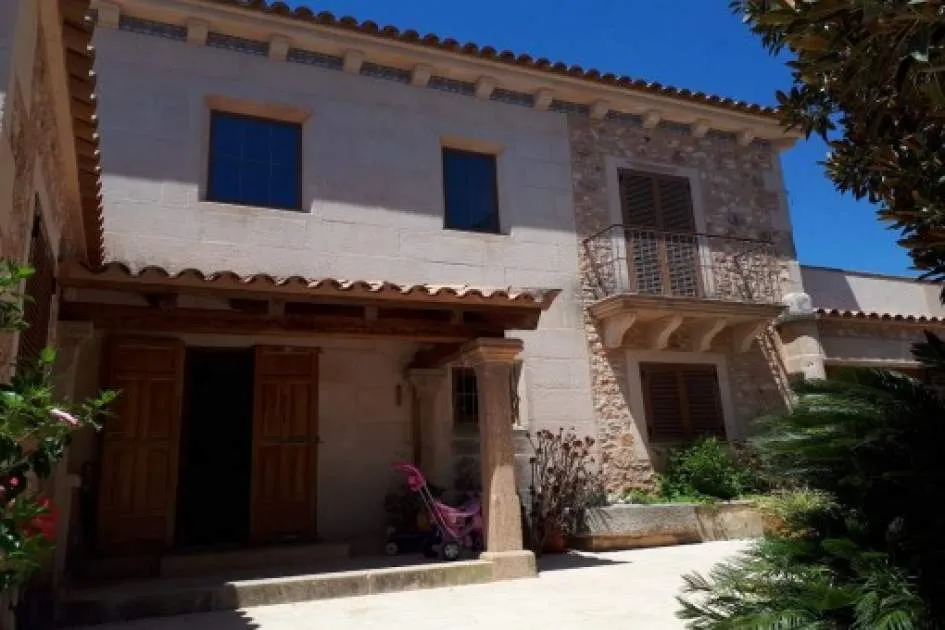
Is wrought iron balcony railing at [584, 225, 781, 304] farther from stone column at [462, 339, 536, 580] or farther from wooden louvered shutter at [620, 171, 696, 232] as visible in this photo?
stone column at [462, 339, 536, 580]

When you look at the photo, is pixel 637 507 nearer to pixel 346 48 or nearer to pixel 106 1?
pixel 346 48

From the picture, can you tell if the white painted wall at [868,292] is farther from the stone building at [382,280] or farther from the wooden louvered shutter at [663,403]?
the wooden louvered shutter at [663,403]

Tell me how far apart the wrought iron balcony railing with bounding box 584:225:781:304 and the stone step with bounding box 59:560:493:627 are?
16.2ft

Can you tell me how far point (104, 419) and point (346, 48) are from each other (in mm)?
5401

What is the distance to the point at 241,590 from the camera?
562 cm

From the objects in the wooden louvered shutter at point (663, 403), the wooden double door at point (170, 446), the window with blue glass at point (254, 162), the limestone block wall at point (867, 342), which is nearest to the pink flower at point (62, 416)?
the wooden double door at point (170, 446)

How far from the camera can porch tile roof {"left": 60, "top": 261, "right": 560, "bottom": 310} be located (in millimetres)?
5527

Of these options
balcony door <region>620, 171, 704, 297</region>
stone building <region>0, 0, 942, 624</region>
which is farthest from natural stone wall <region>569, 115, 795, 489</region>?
balcony door <region>620, 171, 704, 297</region>

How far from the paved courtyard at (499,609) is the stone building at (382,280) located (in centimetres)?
73

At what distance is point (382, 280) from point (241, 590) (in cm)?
419

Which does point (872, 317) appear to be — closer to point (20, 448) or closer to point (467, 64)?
point (467, 64)

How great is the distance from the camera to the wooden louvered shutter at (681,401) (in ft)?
32.8

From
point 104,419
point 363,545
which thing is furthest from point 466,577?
point 104,419

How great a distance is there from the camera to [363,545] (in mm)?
7957
